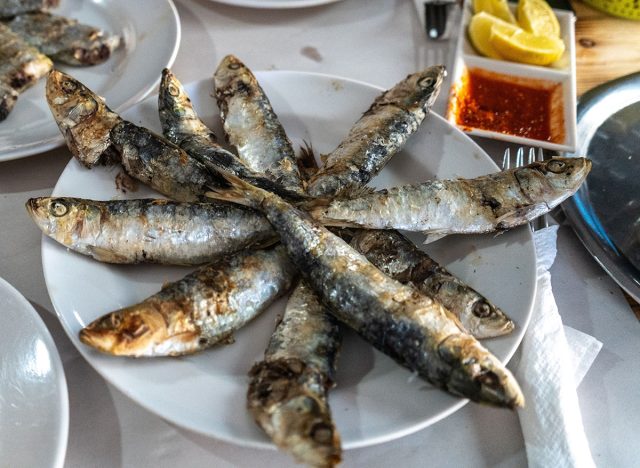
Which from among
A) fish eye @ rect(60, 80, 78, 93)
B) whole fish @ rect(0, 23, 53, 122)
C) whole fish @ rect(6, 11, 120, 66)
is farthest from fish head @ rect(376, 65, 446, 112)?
whole fish @ rect(0, 23, 53, 122)

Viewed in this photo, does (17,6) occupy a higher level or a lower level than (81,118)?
higher

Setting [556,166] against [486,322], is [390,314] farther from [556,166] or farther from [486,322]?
[556,166]

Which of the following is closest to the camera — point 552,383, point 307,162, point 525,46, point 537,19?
point 552,383

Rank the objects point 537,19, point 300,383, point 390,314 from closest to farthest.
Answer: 1. point 300,383
2. point 390,314
3. point 537,19

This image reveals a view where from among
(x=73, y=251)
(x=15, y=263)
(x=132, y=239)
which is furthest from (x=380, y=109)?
(x=15, y=263)

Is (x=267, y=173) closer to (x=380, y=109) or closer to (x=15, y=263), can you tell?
(x=380, y=109)

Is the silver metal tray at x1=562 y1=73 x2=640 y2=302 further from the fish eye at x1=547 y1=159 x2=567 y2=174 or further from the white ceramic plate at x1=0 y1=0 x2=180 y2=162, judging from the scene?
the white ceramic plate at x1=0 y1=0 x2=180 y2=162

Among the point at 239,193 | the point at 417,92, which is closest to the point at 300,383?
the point at 239,193
